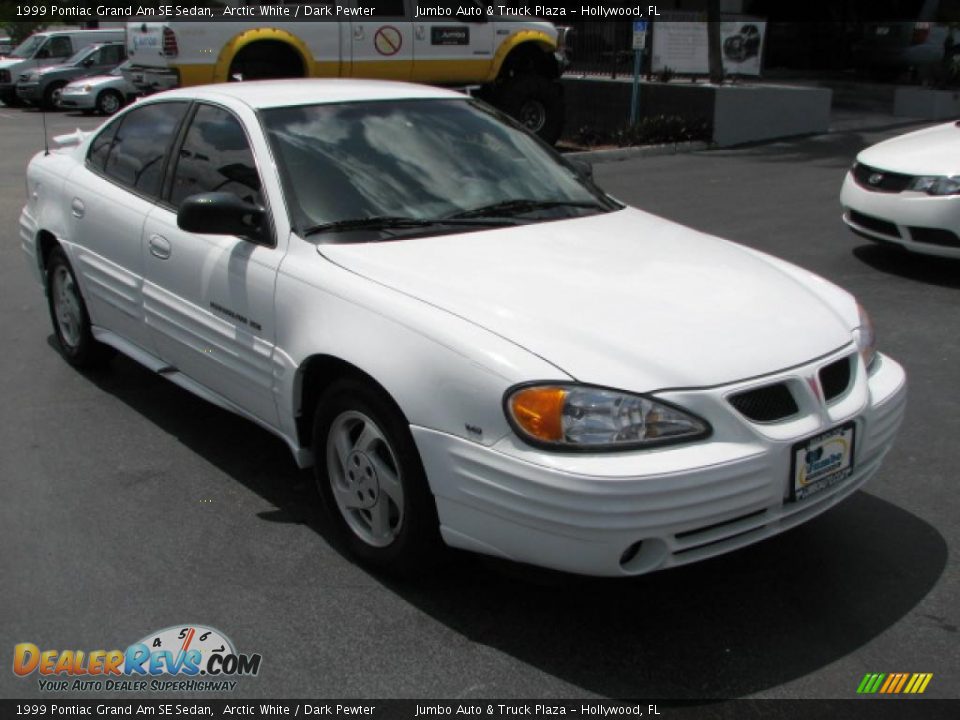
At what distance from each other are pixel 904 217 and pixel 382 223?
4.92 meters

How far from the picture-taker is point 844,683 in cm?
Answer: 309

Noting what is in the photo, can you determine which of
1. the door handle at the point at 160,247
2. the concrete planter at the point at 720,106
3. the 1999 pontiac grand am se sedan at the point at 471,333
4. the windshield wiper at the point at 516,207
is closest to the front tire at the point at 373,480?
the 1999 pontiac grand am se sedan at the point at 471,333

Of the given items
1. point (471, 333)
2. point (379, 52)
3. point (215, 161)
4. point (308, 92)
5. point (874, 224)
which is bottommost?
point (874, 224)

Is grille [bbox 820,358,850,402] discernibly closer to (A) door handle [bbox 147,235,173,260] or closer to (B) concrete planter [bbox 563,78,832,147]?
(A) door handle [bbox 147,235,173,260]

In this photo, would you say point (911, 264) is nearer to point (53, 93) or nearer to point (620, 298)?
point (620, 298)

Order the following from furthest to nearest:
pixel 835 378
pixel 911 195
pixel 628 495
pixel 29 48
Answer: pixel 29 48 < pixel 911 195 < pixel 835 378 < pixel 628 495

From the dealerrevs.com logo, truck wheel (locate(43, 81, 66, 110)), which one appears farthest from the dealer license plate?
truck wheel (locate(43, 81, 66, 110))

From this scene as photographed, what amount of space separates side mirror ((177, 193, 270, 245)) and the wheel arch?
9.76 meters

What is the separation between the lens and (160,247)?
15.3ft

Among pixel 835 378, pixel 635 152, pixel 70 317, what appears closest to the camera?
pixel 835 378

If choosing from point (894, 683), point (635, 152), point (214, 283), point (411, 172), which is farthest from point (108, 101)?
point (894, 683)

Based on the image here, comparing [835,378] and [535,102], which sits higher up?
[835,378]

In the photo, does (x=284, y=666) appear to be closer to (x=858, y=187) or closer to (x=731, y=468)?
(x=731, y=468)

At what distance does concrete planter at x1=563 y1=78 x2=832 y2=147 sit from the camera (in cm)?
1584
